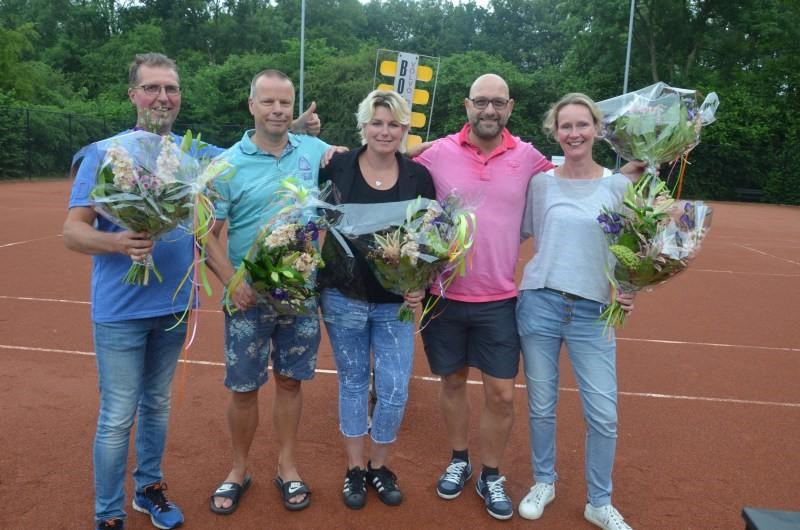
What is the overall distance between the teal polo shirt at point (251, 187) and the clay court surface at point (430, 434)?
4.88 ft

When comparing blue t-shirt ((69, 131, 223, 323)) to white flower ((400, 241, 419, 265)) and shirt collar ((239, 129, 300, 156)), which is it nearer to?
shirt collar ((239, 129, 300, 156))

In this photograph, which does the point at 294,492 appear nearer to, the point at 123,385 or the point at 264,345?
the point at 264,345

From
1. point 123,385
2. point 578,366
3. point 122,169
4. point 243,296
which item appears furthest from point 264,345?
point 578,366

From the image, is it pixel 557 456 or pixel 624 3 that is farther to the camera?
pixel 624 3

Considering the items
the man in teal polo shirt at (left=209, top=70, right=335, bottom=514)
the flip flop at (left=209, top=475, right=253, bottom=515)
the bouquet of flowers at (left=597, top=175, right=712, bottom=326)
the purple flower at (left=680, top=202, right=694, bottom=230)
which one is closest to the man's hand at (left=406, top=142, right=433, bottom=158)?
the man in teal polo shirt at (left=209, top=70, right=335, bottom=514)

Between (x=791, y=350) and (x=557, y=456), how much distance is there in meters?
4.00

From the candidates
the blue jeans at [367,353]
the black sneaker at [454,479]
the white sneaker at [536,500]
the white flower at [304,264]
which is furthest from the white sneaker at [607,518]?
the white flower at [304,264]

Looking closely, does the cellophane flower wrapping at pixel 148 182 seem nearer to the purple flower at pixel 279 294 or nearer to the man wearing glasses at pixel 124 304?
the man wearing glasses at pixel 124 304

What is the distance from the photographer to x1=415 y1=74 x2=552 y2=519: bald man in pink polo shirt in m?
3.56

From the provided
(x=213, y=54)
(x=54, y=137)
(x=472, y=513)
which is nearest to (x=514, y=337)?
(x=472, y=513)

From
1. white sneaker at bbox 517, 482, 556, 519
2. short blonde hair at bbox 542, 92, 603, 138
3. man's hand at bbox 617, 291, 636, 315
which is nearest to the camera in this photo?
man's hand at bbox 617, 291, 636, 315

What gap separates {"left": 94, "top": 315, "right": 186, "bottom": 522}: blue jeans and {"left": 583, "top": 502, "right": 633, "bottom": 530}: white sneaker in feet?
7.57

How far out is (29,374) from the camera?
543 centimetres

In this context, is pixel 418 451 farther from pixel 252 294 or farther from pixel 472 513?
pixel 252 294
